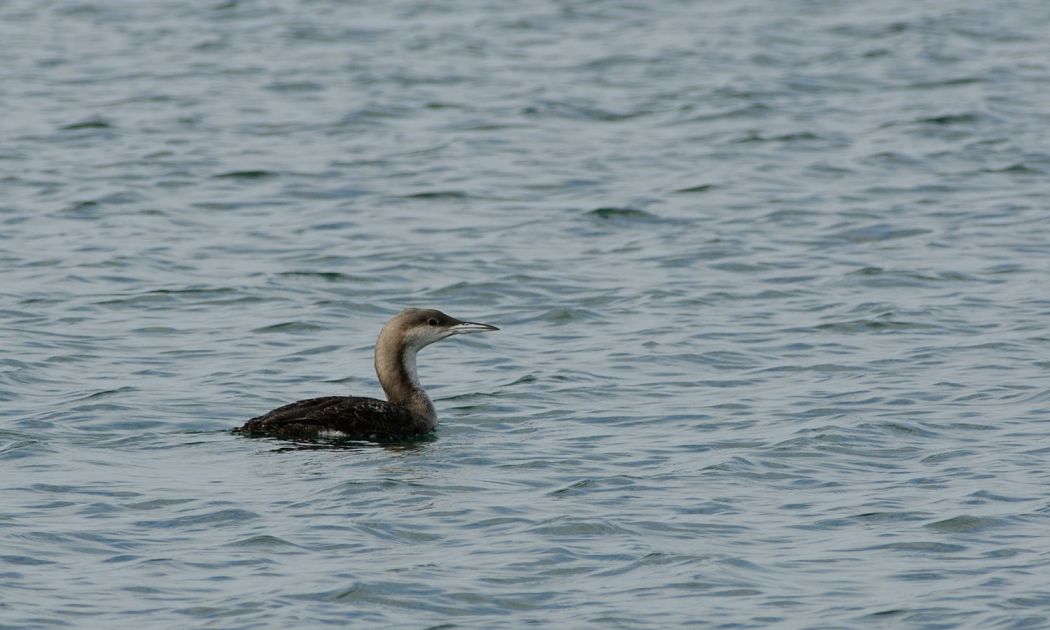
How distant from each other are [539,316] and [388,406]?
13.0ft

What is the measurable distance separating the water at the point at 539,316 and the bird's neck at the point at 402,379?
0.34 meters

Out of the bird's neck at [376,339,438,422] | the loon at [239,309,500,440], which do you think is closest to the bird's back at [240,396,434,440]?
the loon at [239,309,500,440]

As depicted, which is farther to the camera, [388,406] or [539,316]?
[539,316]

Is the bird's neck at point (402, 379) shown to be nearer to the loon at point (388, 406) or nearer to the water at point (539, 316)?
the loon at point (388, 406)

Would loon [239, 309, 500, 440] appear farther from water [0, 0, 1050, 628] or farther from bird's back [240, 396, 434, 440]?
water [0, 0, 1050, 628]

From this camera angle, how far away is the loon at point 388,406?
1325 centimetres

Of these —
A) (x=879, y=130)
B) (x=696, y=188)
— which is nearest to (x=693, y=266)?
(x=696, y=188)

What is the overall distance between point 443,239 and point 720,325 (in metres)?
4.46

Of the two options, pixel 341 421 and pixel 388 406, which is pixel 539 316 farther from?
pixel 341 421

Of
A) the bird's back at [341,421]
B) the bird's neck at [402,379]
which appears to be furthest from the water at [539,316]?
the bird's neck at [402,379]

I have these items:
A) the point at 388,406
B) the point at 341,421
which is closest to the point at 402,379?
the point at 388,406

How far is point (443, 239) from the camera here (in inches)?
816

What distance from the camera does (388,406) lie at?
13.9 metres

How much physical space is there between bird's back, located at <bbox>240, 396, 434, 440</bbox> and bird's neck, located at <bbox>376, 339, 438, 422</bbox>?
14 centimetres
